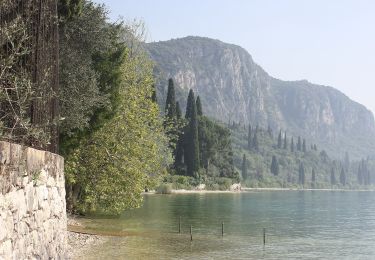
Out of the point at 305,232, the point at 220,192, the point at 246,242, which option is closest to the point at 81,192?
the point at 246,242

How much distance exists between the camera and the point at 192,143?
405 feet

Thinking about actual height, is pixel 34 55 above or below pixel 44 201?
above

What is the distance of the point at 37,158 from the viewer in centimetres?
1297

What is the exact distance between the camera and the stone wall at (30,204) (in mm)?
10375

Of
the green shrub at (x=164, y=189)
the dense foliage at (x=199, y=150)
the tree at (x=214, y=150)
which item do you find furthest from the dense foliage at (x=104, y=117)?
the tree at (x=214, y=150)

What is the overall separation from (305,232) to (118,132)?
21817mm

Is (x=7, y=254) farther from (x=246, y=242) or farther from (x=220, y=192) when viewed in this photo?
(x=220, y=192)

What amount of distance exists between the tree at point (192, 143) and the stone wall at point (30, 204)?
10654 cm

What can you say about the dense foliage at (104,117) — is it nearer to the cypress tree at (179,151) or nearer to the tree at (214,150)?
the cypress tree at (179,151)

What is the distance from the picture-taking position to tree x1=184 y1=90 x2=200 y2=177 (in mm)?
123625

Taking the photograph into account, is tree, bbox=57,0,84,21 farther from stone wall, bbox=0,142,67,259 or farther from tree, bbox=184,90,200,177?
tree, bbox=184,90,200,177

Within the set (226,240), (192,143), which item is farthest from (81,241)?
(192,143)

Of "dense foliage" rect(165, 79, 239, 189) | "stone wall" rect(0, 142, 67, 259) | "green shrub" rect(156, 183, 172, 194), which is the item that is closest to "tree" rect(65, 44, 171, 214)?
"stone wall" rect(0, 142, 67, 259)

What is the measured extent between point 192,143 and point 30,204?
4378 inches
